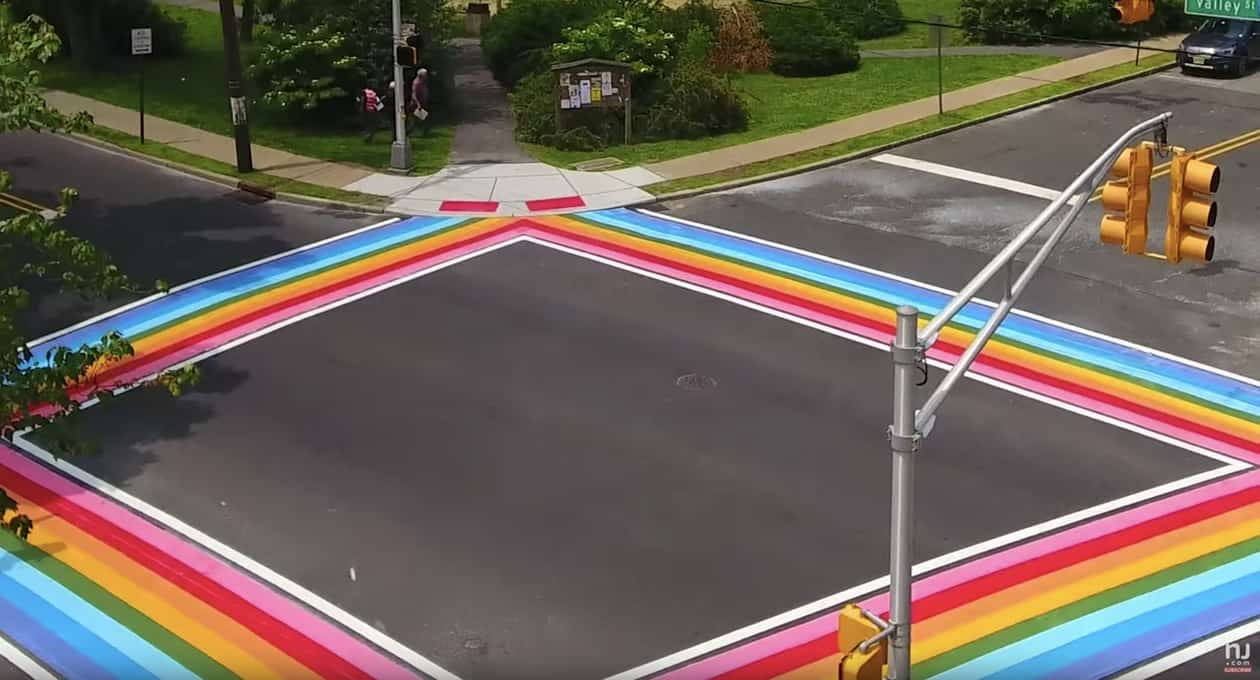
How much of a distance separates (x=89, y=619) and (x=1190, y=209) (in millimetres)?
10071

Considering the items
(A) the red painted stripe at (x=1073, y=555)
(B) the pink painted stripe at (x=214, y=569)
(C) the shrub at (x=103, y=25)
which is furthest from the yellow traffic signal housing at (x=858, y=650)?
(C) the shrub at (x=103, y=25)

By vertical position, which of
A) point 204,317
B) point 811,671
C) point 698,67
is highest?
point 698,67

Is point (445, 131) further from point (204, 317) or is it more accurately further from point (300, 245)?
point (204, 317)

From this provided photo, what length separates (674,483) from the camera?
53.0 feet

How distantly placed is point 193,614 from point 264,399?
5.03 meters

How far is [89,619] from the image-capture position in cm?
1375

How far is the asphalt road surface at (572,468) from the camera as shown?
14.0 meters

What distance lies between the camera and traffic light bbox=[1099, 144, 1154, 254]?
11.7m

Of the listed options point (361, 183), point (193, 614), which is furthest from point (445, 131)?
point (193, 614)

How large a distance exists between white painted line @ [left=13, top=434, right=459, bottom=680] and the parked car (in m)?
26.9

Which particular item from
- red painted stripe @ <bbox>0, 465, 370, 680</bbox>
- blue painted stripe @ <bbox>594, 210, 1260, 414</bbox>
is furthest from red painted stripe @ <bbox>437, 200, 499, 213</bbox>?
red painted stripe @ <bbox>0, 465, 370, 680</bbox>

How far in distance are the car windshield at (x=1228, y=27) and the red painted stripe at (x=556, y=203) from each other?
17.5 m

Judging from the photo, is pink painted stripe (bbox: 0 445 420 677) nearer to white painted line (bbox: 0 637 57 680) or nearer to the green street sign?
white painted line (bbox: 0 637 57 680)

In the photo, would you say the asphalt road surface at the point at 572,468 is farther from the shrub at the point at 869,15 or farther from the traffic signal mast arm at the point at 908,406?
the shrub at the point at 869,15
